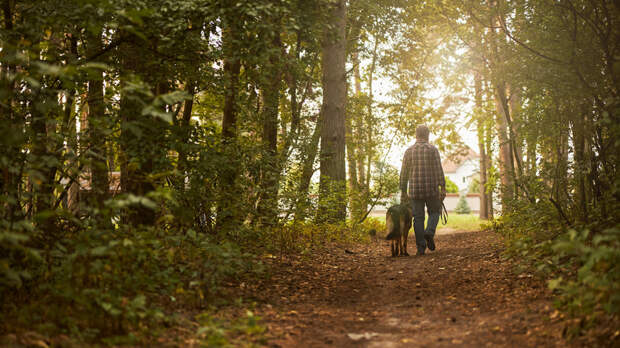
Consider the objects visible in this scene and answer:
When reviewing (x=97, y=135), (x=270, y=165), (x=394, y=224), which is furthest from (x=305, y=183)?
(x=97, y=135)

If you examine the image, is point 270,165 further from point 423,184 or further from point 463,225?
point 463,225

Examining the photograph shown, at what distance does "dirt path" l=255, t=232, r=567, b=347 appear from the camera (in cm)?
349

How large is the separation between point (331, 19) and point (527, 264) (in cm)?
354

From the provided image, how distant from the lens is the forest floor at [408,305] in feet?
11.4

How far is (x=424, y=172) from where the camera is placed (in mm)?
8023

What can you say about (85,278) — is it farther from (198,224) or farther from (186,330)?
(198,224)

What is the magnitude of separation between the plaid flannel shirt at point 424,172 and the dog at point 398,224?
30 cm

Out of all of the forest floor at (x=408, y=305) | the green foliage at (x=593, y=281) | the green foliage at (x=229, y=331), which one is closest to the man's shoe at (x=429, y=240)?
the forest floor at (x=408, y=305)

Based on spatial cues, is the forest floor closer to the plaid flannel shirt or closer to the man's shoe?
the man's shoe

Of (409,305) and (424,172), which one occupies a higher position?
(424,172)

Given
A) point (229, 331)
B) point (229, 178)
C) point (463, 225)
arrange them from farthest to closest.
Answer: point (463, 225) → point (229, 178) → point (229, 331)

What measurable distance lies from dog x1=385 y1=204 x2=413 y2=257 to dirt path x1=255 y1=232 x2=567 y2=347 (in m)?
0.93

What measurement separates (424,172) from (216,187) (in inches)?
152

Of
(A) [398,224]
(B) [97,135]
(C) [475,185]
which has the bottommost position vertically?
(A) [398,224]
